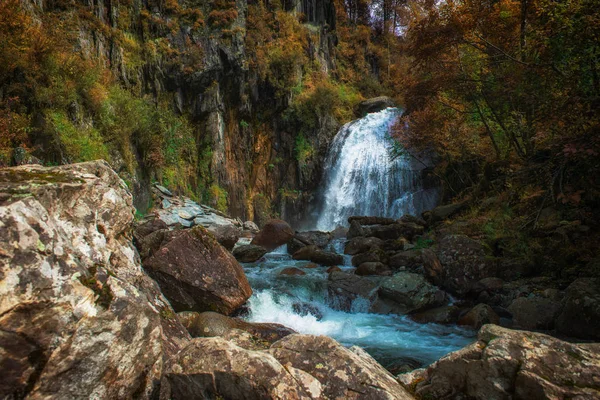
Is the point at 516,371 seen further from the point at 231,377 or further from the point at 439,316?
the point at 439,316

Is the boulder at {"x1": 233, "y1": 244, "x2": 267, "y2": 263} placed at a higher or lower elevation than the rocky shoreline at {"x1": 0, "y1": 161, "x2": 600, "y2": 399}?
lower

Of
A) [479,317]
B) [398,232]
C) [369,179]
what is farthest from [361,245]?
[369,179]

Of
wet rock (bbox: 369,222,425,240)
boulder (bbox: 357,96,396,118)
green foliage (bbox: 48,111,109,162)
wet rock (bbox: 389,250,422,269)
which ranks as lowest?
wet rock (bbox: 389,250,422,269)

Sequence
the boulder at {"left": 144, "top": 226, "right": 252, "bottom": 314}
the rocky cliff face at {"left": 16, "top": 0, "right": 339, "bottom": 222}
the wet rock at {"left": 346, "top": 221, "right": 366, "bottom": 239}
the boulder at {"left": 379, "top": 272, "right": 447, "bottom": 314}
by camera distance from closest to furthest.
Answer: the boulder at {"left": 144, "top": 226, "right": 252, "bottom": 314}, the boulder at {"left": 379, "top": 272, "right": 447, "bottom": 314}, the wet rock at {"left": 346, "top": 221, "right": 366, "bottom": 239}, the rocky cliff face at {"left": 16, "top": 0, "right": 339, "bottom": 222}

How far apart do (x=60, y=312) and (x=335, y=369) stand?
63.3 inches

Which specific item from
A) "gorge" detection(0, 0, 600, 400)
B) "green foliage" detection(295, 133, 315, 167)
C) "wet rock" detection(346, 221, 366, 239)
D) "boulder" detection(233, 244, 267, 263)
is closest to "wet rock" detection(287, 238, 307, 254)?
"gorge" detection(0, 0, 600, 400)

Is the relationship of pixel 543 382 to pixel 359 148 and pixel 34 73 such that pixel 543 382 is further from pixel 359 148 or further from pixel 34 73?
pixel 359 148

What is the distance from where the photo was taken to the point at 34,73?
976 cm

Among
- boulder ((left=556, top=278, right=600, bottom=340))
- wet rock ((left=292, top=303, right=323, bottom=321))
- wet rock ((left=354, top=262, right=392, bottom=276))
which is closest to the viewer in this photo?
boulder ((left=556, top=278, right=600, bottom=340))

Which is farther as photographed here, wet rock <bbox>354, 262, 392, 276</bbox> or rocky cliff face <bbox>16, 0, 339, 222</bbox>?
rocky cliff face <bbox>16, 0, 339, 222</bbox>

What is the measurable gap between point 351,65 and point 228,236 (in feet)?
81.2

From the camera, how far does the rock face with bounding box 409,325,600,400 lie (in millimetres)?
2004

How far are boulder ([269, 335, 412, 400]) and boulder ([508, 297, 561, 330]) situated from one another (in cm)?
501

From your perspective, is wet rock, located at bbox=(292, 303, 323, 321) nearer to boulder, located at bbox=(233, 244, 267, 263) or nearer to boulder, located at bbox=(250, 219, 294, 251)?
boulder, located at bbox=(233, 244, 267, 263)
